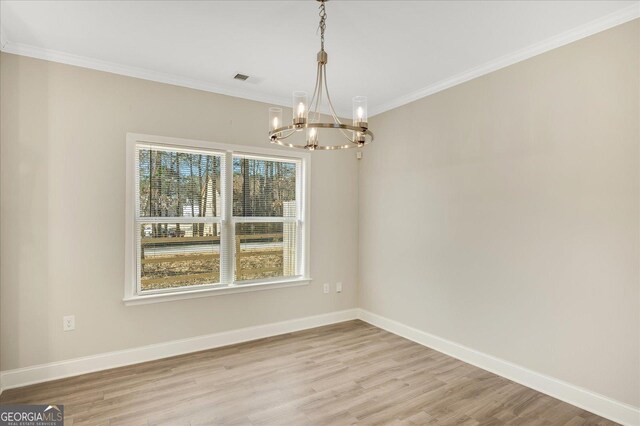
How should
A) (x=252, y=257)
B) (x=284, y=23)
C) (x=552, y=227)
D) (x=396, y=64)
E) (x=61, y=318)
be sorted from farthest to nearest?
(x=252, y=257), (x=396, y=64), (x=61, y=318), (x=552, y=227), (x=284, y=23)

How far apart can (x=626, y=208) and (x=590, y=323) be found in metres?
0.89

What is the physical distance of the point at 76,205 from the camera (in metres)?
3.10

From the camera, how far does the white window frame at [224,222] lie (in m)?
3.32

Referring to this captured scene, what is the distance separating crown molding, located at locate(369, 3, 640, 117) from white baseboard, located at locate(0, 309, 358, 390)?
119 inches

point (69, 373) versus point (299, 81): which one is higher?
point (299, 81)

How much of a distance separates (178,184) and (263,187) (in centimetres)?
97

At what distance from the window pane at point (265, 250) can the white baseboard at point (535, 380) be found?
1.60 metres

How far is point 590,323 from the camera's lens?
102 inches

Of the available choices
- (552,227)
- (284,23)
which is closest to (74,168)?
(284,23)

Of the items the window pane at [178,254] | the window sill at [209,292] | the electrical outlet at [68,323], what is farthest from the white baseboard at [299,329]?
the window pane at [178,254]

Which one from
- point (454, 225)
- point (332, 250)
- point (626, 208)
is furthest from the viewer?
point (332, 250)

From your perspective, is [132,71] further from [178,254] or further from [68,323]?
[68,323]

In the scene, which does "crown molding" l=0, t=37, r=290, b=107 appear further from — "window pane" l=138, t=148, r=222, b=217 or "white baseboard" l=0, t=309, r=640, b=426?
"white baseboard" l=0, t=309, r=640, b=426

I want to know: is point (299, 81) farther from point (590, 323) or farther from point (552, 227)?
point (590, 323)
